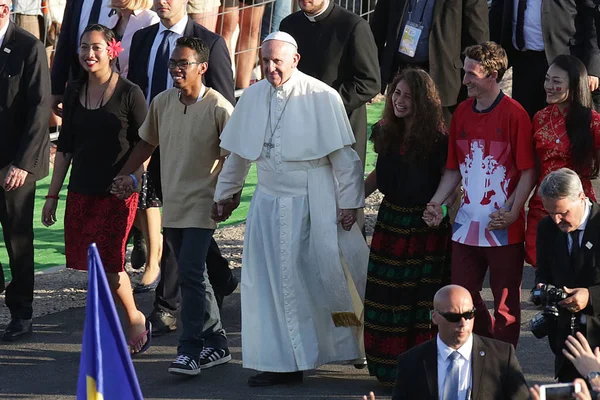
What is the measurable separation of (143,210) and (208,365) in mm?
1725

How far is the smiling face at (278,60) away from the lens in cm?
696

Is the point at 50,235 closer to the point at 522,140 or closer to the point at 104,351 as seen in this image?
the point at 522,140

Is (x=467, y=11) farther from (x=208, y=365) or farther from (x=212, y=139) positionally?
(x=208, y=365)

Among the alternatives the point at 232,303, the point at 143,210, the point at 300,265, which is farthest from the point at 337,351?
the point at 143,210

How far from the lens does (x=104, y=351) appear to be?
15.0 ft

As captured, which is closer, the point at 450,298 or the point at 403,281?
the point at 450,298

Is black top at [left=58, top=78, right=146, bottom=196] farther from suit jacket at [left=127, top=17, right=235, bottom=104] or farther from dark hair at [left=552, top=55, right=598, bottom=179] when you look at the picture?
dark hair at [left=552, top=55, right=598, bottom=179]

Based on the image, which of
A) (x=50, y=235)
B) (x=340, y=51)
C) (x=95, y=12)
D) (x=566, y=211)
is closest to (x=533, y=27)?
(x=340, y=51)

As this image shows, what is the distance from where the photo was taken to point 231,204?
7.18 m

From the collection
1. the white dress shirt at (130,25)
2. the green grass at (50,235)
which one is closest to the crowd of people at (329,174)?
the white dress shirt at (130,25)

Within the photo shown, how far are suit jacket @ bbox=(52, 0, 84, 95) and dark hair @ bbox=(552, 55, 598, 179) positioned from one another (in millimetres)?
3741

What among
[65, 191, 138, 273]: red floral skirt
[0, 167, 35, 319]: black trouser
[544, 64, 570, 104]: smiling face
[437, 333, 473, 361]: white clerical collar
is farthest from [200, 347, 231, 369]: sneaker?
[437, 333, 473, 361]: white clerical collar

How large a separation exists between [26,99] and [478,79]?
292cm

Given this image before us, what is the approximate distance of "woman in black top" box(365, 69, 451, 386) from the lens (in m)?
6.86
